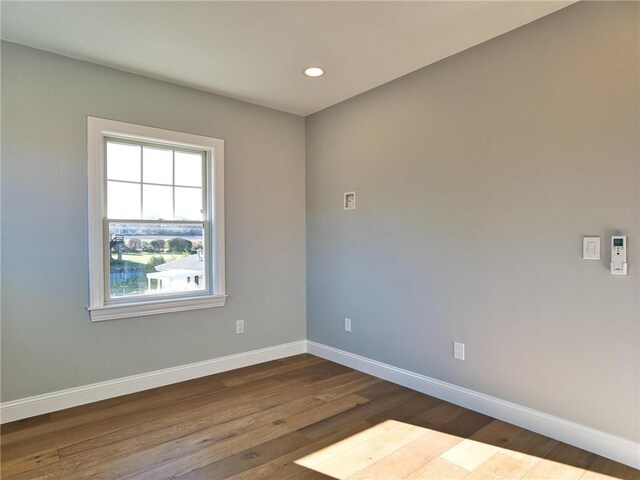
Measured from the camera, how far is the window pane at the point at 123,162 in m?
2.91

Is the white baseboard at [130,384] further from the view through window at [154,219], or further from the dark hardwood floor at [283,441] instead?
the view through window at [154,219]

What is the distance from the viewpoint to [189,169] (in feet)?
10.9

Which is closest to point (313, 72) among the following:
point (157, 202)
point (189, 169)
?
point (189, 169)

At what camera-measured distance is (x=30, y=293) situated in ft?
8.37

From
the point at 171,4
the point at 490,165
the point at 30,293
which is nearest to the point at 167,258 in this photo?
the point at 30,293

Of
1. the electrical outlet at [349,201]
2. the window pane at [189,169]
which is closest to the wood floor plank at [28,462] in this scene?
the window pane at [189,169]

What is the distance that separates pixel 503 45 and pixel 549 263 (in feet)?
4.73

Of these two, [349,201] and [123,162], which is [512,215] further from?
[123,162]

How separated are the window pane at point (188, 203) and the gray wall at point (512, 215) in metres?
1.40

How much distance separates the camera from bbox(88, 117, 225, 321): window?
280 centimetres

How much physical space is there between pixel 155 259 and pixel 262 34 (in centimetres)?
194

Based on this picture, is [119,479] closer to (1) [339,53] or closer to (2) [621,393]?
(2) [621,393]

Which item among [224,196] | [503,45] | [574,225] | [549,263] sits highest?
[503,45]

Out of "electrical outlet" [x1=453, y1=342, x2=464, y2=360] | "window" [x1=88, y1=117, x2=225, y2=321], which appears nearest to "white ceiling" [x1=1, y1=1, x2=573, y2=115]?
"window" [x1=88, y1=117, x2=225, y2=321]
